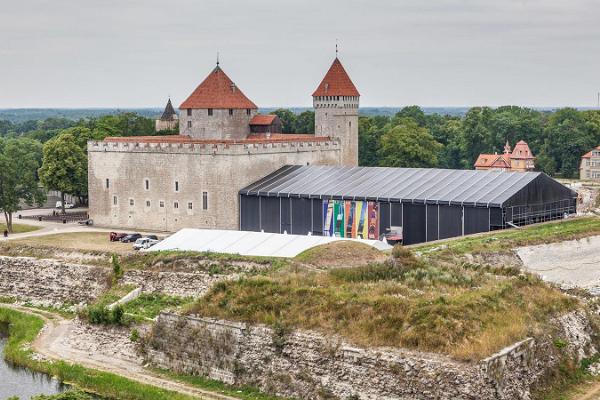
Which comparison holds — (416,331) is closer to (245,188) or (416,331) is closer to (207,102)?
(245,188)

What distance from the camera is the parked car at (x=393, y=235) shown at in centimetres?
5072

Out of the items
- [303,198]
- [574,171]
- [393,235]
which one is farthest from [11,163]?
[574,171]

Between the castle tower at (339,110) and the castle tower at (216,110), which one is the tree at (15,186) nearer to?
the castle tower at (216,110)

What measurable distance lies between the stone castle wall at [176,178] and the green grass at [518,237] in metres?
15.3

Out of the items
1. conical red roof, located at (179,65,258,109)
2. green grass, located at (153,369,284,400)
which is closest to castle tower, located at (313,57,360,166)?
conical red roof, located at (179,65,258,109)

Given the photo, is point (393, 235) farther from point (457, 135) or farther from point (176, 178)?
point (457, 135)

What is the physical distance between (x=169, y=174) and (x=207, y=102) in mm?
6628

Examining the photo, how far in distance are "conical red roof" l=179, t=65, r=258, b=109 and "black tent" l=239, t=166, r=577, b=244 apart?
23.6ft

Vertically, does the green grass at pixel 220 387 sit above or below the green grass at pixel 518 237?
below

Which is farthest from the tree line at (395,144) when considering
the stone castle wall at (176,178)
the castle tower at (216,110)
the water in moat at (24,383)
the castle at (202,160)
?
the water in moat at (24,383)

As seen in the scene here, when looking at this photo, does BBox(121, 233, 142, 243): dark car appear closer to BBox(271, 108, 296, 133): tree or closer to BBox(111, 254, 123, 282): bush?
BBox(111, 254, 123, 282): bush

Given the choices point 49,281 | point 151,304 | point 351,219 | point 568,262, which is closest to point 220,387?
point 151,304

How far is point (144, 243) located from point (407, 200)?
13.9 metres

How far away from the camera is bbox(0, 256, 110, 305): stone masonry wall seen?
147 feet
